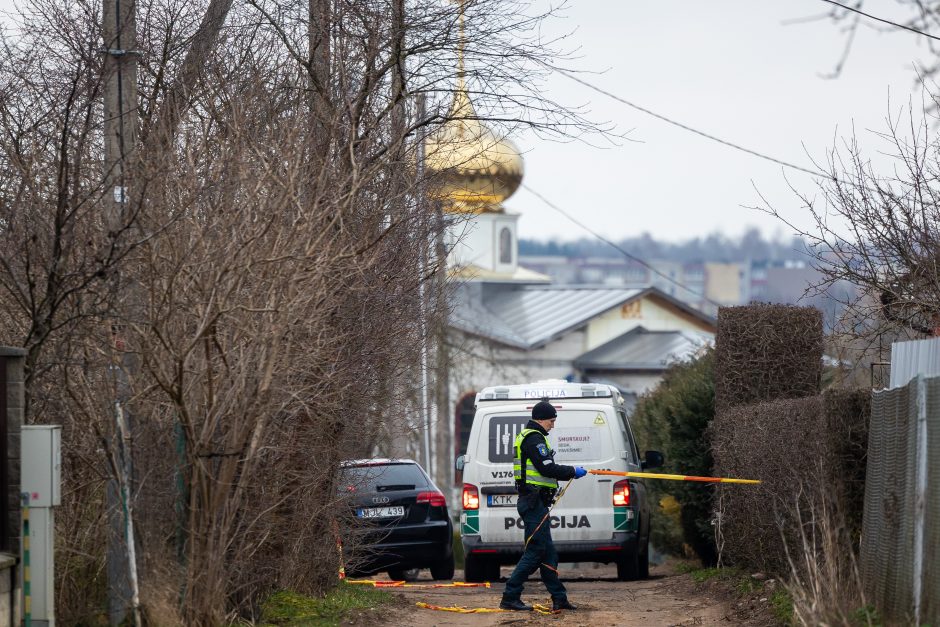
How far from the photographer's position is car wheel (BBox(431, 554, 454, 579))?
17080 millimetres

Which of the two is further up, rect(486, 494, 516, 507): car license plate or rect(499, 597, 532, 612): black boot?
rect(486, 494, 516, 507): car license plate

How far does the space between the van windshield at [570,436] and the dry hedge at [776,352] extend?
4.61 feet

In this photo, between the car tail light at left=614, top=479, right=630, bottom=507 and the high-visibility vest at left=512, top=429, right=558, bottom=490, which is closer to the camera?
the high-visibility vest at left=512, top=429, right=558, bottom=490

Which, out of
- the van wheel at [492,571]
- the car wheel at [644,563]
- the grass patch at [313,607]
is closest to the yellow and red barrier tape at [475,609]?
the grass patch at [313,607]

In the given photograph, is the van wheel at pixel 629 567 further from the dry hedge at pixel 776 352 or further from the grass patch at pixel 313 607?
the grass patch at pixel 313 607

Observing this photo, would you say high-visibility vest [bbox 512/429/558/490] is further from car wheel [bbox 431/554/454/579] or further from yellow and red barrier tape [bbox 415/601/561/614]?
car wheel [bbox 431/554/454/579]

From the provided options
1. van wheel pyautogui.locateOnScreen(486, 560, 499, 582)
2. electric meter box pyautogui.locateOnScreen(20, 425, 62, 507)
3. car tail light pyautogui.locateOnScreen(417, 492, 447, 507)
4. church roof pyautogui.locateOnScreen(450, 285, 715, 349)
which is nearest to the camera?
electric meter box pyautogui.locateOnScreen(20, 425, 62, 507)

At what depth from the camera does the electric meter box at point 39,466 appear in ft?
27.4

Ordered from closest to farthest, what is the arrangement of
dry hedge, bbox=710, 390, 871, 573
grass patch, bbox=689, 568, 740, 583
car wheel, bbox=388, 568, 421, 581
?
dry hedge, bbox=710, 390, 871, 573
grass patch, bbox=689, 568, 740, 583
car wheel, bbox=388, 568, 421, 581

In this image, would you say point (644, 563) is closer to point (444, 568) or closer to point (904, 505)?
point (444, 568)

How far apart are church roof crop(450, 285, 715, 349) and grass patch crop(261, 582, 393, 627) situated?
3401 cm

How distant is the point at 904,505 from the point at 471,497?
708 centimetres

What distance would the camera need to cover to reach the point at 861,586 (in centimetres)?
877

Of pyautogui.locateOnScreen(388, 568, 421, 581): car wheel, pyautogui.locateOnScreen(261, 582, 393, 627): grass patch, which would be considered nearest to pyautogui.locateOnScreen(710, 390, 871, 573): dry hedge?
pyautogui.locateOnScreen(261, 582, 393, 627): grass patch
